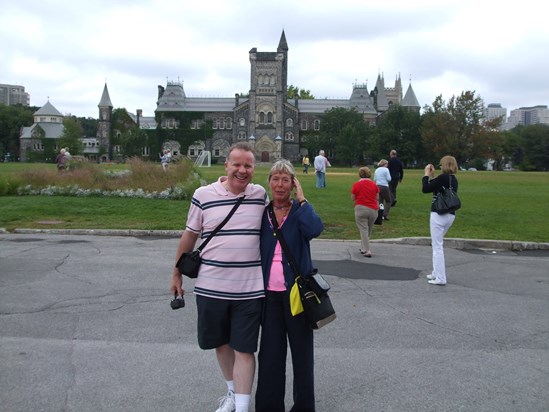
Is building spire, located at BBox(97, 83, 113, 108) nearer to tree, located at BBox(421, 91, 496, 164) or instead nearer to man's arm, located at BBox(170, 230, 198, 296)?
tree, located at BBox(421, 91, 496, 164)

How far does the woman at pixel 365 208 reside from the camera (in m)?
10.4

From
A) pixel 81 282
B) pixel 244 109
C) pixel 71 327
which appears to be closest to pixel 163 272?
pixel 81 282

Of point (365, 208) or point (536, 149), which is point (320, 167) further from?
point (536, 149)

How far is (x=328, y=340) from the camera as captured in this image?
541 centimetres

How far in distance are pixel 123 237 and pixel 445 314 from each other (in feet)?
27.9

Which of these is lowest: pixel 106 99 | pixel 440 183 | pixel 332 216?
pixel 332 216

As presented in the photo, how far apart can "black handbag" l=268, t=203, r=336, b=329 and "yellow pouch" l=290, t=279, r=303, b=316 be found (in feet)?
0.07

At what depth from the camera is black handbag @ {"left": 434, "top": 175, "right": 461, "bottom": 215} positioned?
25.9 ft

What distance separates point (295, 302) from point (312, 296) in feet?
0.41

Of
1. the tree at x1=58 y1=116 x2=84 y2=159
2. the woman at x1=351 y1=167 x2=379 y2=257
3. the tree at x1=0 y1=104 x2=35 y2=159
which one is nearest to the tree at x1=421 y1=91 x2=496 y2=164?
the tree at x1=58 y1=116 x2=84 y2=159

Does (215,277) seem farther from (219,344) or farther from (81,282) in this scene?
(81,282)

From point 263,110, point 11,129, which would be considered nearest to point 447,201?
point 263,110

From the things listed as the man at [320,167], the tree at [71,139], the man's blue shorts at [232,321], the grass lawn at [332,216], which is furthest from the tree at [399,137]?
the man's blue shorts at [232,321]

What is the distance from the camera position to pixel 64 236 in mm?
12406
